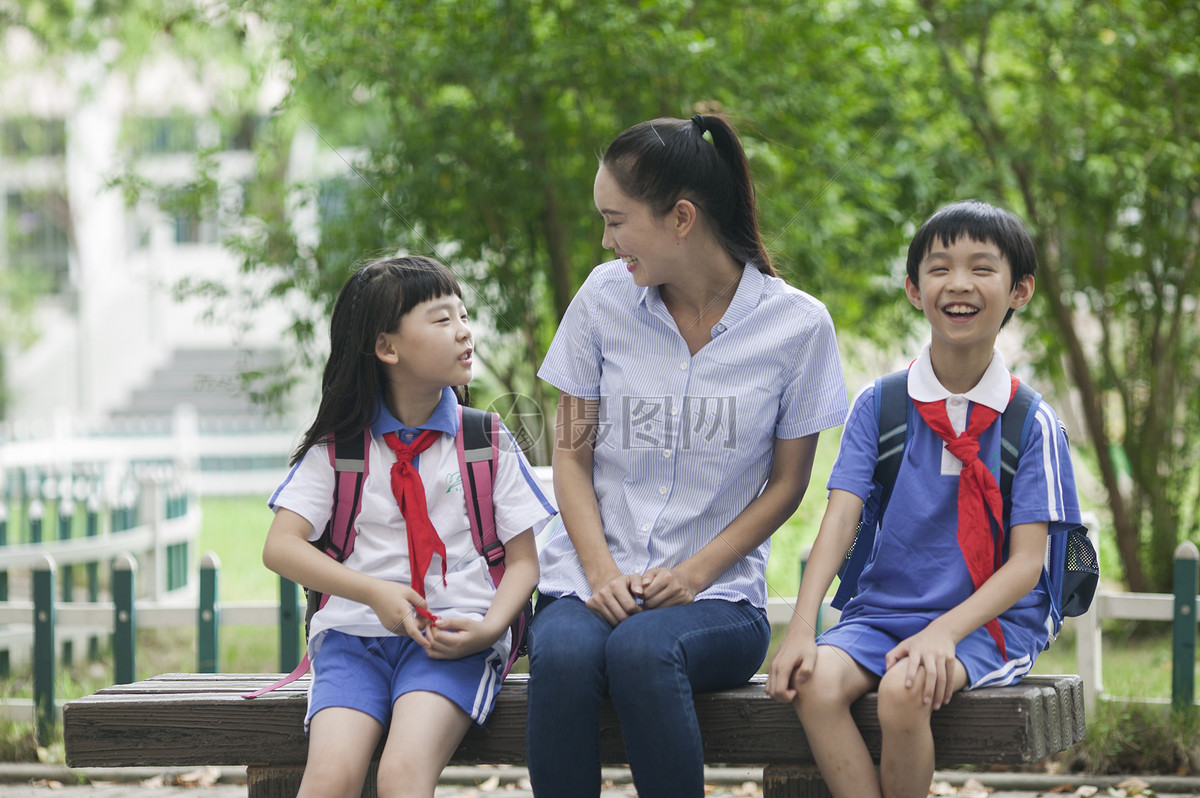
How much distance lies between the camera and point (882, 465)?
2.18 m

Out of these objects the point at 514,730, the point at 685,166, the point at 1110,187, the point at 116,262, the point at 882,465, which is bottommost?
the point at 514,730

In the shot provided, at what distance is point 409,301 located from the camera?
7.59 feet

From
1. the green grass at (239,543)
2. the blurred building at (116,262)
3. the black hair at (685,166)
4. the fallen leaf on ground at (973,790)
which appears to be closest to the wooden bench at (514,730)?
the black hair at (685,166)

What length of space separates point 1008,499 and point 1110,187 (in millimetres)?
3963

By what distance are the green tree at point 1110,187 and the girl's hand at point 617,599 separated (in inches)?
142

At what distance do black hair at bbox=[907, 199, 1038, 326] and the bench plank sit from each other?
803 mm

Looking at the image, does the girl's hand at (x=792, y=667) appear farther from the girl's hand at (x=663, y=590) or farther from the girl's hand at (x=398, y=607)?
the girl's hand at (x=398, y=607)

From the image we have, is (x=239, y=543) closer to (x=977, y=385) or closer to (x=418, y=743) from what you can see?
(x=418, y=743)

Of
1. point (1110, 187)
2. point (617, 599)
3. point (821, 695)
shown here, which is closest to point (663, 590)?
point (617, 599)

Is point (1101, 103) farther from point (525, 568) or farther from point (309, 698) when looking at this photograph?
point (309, 698)

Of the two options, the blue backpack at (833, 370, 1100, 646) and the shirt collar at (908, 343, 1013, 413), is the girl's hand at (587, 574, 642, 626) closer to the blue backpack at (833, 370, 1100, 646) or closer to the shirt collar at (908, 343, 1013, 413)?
the blue backpack at (833, 370, 1100, 646)

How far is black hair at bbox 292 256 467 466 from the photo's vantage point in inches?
90.8

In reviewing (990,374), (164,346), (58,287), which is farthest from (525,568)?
(58,287)

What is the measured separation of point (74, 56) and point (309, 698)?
14889mm
